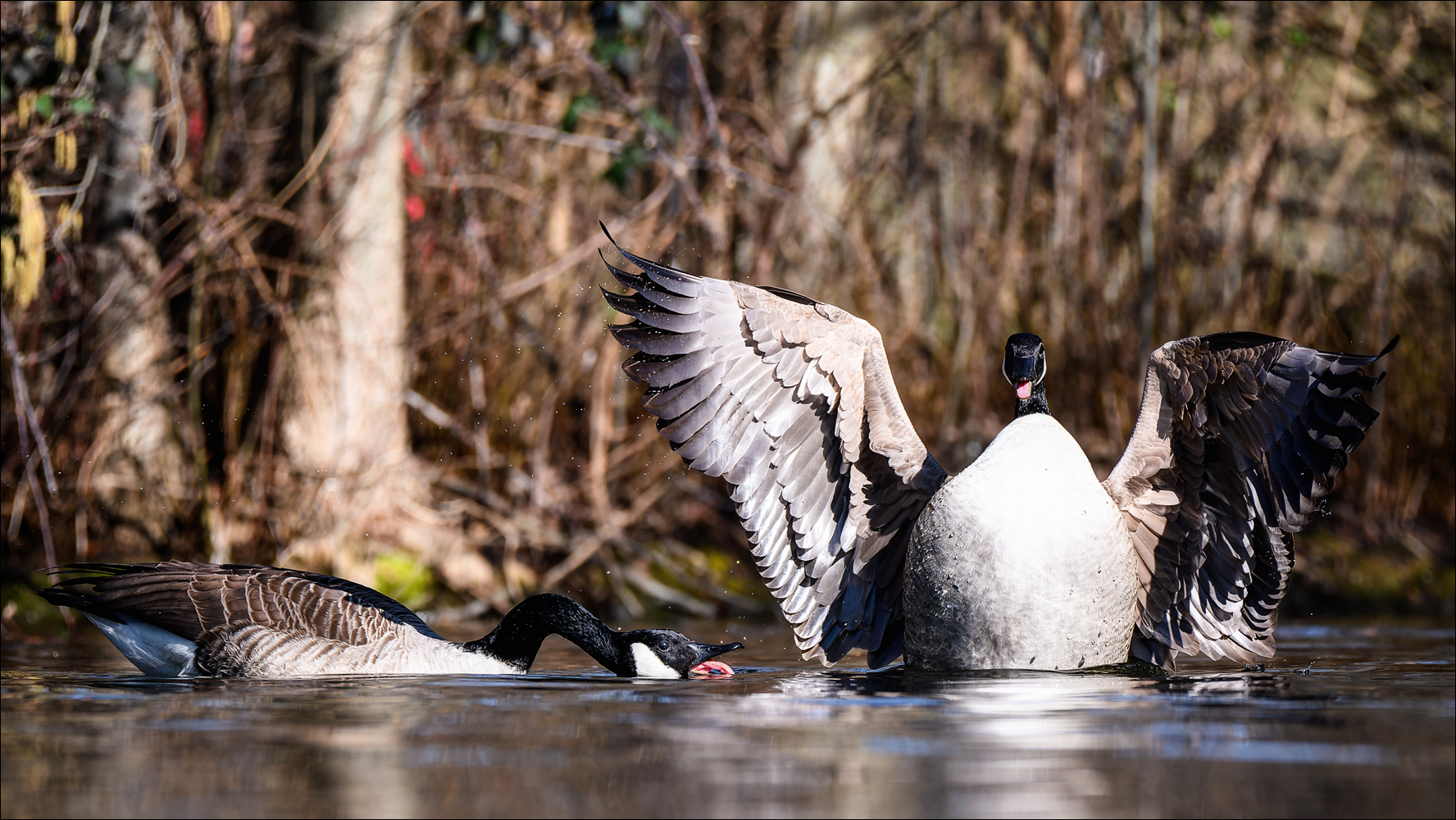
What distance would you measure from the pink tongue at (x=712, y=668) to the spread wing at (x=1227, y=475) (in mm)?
1644

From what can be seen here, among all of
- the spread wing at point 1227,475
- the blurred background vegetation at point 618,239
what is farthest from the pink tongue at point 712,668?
the blurred background vegetation at point 618,239

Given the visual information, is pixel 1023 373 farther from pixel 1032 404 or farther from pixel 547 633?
pixel 547 633

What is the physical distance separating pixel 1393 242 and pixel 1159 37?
2.16m

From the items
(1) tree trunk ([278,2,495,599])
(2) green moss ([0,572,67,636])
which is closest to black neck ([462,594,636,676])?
(1) tree trunk ([278,2,495,599])

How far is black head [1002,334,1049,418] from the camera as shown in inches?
238

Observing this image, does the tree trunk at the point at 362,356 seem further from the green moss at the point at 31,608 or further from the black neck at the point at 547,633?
the black neck at the point at 547,633

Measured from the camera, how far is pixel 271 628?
20.1ft

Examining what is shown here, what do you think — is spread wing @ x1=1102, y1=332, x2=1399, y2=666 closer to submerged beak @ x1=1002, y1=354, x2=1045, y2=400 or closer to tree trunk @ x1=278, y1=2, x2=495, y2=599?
submerged beak @ x1=1002, y1=354, x2=1045, y2=400

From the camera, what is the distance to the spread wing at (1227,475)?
5.79 m

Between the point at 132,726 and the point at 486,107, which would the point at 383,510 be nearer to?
the point at 486,107

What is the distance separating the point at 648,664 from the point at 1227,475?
2.41 m

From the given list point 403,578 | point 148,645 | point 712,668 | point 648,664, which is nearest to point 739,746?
point 712,668

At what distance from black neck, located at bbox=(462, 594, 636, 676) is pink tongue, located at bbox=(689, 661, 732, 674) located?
28 cm

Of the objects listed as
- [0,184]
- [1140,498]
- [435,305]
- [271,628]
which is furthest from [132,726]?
[435,305]
